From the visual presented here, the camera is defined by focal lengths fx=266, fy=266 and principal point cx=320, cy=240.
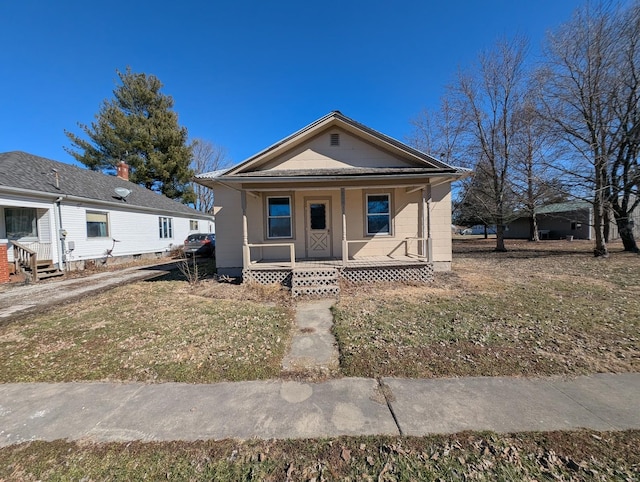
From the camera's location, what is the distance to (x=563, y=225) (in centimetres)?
2734

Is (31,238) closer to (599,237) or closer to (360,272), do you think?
(360,272)

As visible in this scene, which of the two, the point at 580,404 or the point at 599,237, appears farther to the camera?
the point at 599,237

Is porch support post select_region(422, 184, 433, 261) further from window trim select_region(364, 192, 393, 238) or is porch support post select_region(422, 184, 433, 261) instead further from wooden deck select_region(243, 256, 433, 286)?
window trim select_region(364, 192, 393, 238)

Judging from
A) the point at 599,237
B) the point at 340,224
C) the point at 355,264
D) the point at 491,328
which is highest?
the point at 340,224

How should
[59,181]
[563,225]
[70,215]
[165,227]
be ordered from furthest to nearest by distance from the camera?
[563,225] < [165,227] < [59,181] < [70,215]

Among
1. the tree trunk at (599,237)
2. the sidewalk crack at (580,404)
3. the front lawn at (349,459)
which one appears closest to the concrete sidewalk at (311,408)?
the sidewalk crack at (580,404)

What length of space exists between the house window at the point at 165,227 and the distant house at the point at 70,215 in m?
0.14

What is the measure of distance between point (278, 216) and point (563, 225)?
31651mm

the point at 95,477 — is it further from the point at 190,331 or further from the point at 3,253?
the point at 3,253

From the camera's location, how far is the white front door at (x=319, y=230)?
407 inches

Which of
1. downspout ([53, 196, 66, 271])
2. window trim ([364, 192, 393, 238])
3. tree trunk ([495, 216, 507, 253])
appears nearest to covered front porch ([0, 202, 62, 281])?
downspout ([53, 196, 66, 271])

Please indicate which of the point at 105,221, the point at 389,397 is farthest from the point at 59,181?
the point at 389,397

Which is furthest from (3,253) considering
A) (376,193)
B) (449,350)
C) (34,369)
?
(449,350)

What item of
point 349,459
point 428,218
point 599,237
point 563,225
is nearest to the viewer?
point 349,459
